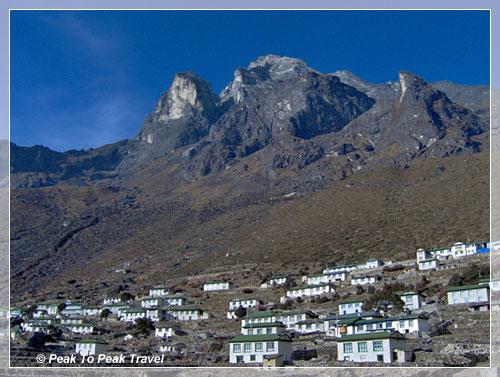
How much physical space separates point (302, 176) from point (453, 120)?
192 feet

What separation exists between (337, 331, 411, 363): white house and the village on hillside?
6cm

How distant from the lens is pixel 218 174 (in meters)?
187

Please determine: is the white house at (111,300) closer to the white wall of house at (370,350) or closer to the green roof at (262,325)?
the green roof at (262,325)

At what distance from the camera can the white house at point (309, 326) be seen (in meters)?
46.7

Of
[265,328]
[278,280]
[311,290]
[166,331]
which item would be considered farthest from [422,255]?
[166,331]

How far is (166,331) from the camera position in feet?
177

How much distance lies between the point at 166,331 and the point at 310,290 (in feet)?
61.4

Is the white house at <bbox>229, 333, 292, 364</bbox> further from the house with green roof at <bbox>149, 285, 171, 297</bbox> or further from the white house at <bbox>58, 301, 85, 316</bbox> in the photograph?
the white house at <bbox>58, 301, 85, 316</bbox>

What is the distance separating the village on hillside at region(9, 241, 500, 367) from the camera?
33312 millimetres

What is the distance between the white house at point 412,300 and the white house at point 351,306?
13.7ft

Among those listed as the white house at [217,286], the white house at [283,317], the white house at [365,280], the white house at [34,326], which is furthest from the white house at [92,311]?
the white house at [365,280]

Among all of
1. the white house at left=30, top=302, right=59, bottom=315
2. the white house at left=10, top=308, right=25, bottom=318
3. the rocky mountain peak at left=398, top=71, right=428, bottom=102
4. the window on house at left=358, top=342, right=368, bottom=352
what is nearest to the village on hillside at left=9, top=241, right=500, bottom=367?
the window on house at left=358, top=342, right=368, bottom=352

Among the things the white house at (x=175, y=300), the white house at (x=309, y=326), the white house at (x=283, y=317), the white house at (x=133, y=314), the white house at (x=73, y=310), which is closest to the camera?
the white house at (x=309, y=326)

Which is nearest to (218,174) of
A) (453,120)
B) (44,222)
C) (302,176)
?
(302,176)
